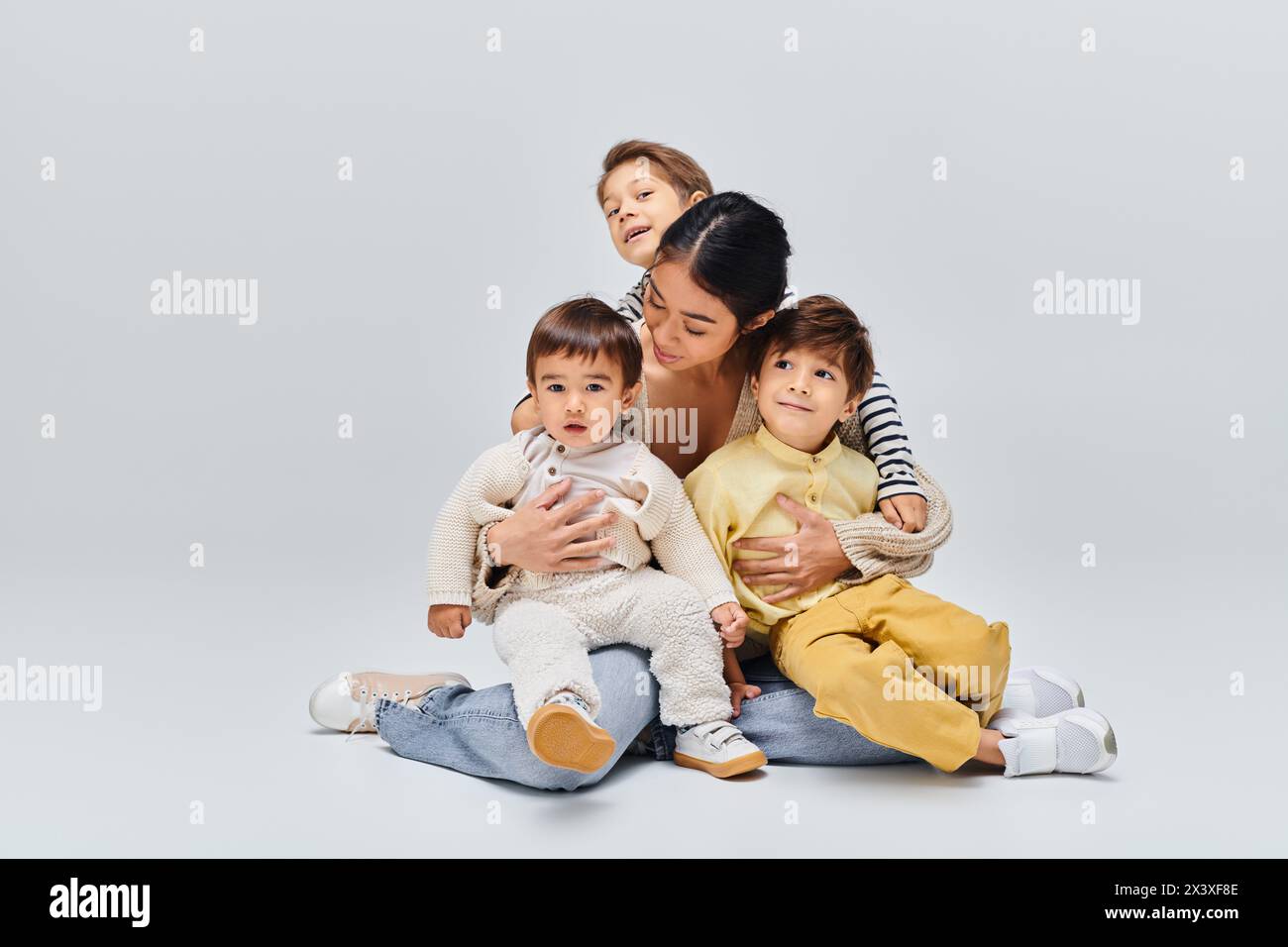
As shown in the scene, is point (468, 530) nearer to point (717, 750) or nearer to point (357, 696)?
point (357, 696)

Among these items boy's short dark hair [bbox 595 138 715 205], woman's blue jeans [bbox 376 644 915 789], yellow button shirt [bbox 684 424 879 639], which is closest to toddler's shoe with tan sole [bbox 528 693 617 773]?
woman's blue jeans [bbox 376 644 915 789]

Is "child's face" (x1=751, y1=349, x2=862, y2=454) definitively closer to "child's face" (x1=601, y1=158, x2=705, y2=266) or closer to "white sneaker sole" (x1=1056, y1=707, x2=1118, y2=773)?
"child's face" (x1=601, y1=158, x2=705, y2=266)

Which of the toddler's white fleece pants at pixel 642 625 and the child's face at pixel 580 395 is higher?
the child's face at pixel 580 395

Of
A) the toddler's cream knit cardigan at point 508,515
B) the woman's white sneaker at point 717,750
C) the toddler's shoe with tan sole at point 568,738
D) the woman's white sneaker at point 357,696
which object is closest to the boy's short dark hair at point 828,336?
the toddler's cream knit cardigan at point 508,515

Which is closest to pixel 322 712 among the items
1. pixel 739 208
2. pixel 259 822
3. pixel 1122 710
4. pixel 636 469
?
pixel 259 822

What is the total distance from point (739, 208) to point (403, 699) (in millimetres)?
1271

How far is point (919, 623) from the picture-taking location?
2.98m

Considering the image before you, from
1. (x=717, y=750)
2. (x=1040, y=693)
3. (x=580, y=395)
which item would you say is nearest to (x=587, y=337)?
(x=580, y=395)

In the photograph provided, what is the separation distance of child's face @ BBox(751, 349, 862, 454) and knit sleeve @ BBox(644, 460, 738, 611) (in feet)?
0.83

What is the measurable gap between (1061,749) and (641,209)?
1596 mm

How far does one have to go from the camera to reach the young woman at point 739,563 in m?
2.94

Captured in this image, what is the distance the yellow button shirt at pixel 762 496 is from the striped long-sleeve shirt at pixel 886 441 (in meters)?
0.11

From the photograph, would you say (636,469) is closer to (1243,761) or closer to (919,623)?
(919,623)

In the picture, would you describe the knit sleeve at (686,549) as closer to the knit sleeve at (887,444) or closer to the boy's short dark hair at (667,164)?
the knit sleeve at (887,444)
